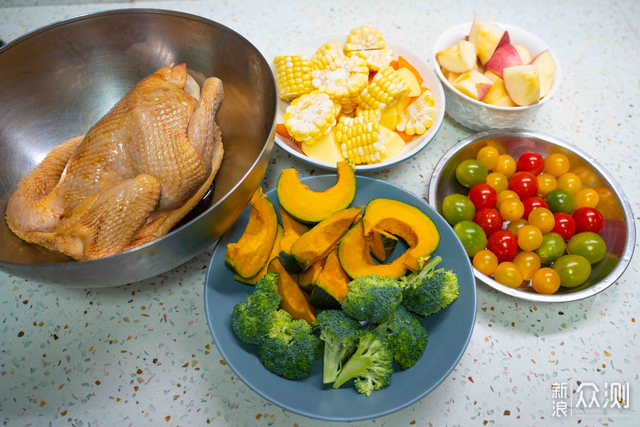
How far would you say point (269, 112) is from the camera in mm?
1064

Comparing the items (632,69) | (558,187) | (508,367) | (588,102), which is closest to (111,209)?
(508,367)

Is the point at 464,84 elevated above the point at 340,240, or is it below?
above

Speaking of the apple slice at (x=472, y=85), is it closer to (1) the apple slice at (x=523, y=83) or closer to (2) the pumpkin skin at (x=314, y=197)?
(1) the apple slice at (x=523, y=83)

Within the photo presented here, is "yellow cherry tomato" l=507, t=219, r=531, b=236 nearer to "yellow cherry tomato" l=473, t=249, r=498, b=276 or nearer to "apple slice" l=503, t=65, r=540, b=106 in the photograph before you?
"yellow cherry tomato" l=473, t=249, r=498, b=276

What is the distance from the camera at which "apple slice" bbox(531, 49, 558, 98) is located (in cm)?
132

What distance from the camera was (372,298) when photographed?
0.81 metres

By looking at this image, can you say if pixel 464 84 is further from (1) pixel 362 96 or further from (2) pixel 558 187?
(2) pixel 558 187

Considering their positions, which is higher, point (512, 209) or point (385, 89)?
point (385, 89)

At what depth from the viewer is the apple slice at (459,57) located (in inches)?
51.8

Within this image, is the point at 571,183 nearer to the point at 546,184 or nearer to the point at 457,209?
the point at 546,184

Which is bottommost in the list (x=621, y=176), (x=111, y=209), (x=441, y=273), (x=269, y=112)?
(x=621, y=176)

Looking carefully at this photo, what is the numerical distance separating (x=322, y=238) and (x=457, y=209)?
0.46 metres

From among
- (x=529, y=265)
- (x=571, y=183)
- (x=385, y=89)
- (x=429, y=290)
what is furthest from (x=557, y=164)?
(x=429, y=290)

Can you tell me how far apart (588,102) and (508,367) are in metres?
1.13
